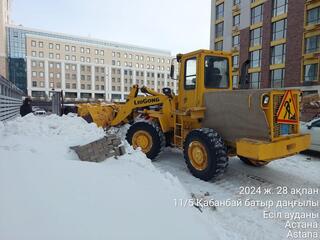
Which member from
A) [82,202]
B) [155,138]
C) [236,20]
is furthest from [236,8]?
[82,202]

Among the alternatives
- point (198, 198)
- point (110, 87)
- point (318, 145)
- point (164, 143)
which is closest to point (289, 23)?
point (318, 145)

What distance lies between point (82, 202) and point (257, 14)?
1419 inches

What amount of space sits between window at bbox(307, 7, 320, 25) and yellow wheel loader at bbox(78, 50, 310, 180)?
2465cm

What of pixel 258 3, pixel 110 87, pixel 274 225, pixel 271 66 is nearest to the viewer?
pixel 274 225

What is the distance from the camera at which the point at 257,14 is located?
33.6 m

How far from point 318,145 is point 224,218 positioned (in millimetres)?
5963

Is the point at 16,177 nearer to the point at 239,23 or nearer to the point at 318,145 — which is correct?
the point at 318,145

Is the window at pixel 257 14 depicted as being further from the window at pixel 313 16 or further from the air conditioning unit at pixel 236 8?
the window at pixel 313 16

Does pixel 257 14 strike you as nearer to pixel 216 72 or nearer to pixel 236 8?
pixel 236 8

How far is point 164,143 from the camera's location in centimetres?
775

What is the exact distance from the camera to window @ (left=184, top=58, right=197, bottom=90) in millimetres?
6948

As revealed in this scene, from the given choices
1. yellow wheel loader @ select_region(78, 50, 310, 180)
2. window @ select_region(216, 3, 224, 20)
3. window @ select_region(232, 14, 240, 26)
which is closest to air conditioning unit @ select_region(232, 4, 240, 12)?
window @ select_region(232, 14, 240, 26)

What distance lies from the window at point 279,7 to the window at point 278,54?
3.69 m

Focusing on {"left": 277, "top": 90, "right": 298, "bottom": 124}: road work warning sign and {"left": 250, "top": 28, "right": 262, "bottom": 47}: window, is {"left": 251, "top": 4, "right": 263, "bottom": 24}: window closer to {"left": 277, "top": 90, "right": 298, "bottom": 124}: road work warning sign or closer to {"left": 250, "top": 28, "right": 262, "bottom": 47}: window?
{"left": 250, "top": 28, "right": 262, "bottom": 47}: window
